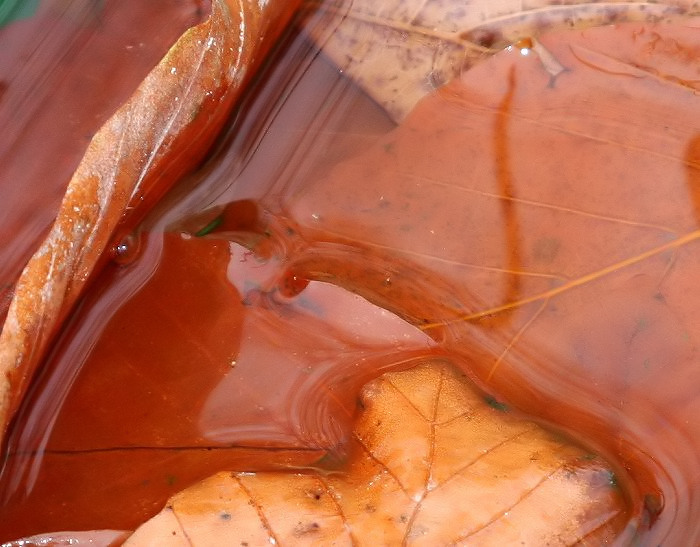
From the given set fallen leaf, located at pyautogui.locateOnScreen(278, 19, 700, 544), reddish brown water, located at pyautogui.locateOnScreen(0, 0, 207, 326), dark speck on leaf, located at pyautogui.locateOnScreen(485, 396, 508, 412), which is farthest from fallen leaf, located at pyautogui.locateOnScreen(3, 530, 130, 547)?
dark speck on leaf, located at pyautogui.locateOnScreen(485, 396, 508, 412)

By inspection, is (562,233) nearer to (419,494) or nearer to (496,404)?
(496,404)

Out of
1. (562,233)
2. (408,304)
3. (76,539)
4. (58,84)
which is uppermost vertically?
(58,84)

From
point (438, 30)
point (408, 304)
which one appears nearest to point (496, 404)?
point (408, 304)

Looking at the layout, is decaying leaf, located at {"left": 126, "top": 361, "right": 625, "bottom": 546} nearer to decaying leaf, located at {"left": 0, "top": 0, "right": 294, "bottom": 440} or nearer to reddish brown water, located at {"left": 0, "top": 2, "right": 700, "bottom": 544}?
reddish brown water, located at {"left": 0, "top": 2, "right": 700, "bottom": 544}

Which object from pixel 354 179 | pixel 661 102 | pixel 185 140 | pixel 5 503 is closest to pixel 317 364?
pixel 354 179

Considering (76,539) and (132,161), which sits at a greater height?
(132,161)

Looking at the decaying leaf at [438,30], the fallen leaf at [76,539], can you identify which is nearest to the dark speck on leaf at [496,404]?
the decaying leaf at [438,30]

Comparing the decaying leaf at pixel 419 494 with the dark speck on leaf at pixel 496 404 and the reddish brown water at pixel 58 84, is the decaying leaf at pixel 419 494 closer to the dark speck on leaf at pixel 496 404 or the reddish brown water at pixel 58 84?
the dark speck on leaf at pixel 496 404
